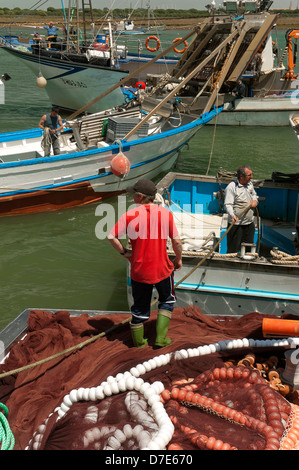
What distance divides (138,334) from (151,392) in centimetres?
90

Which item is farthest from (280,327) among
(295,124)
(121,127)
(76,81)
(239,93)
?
(76,81)

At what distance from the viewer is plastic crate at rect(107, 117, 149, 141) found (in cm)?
1200

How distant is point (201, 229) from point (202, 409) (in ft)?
15.9

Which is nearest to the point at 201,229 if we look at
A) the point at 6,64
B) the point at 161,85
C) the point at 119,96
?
the point at 161,85

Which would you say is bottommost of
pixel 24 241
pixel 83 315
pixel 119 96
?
pixel 24 241

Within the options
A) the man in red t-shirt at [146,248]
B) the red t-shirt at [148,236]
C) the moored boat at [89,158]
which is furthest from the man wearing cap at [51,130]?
the red t-shirt at [148,236]

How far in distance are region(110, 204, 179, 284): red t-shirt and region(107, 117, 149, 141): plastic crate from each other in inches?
316

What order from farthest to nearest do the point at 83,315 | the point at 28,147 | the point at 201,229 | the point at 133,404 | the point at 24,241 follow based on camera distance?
the point at 28,147
the point at 24,241
the point at 201,229
the point at 83,315
the point at 133,404

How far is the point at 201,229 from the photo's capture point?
8.25 m

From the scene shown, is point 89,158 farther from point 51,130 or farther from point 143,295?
point 143,295

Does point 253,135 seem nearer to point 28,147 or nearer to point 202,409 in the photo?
point 28,147

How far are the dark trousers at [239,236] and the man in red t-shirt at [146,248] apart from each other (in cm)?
290

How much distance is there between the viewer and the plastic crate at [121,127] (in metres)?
12.0

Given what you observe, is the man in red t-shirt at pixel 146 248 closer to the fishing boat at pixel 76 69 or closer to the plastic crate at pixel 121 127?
the plastic crate at pixel 121 127
